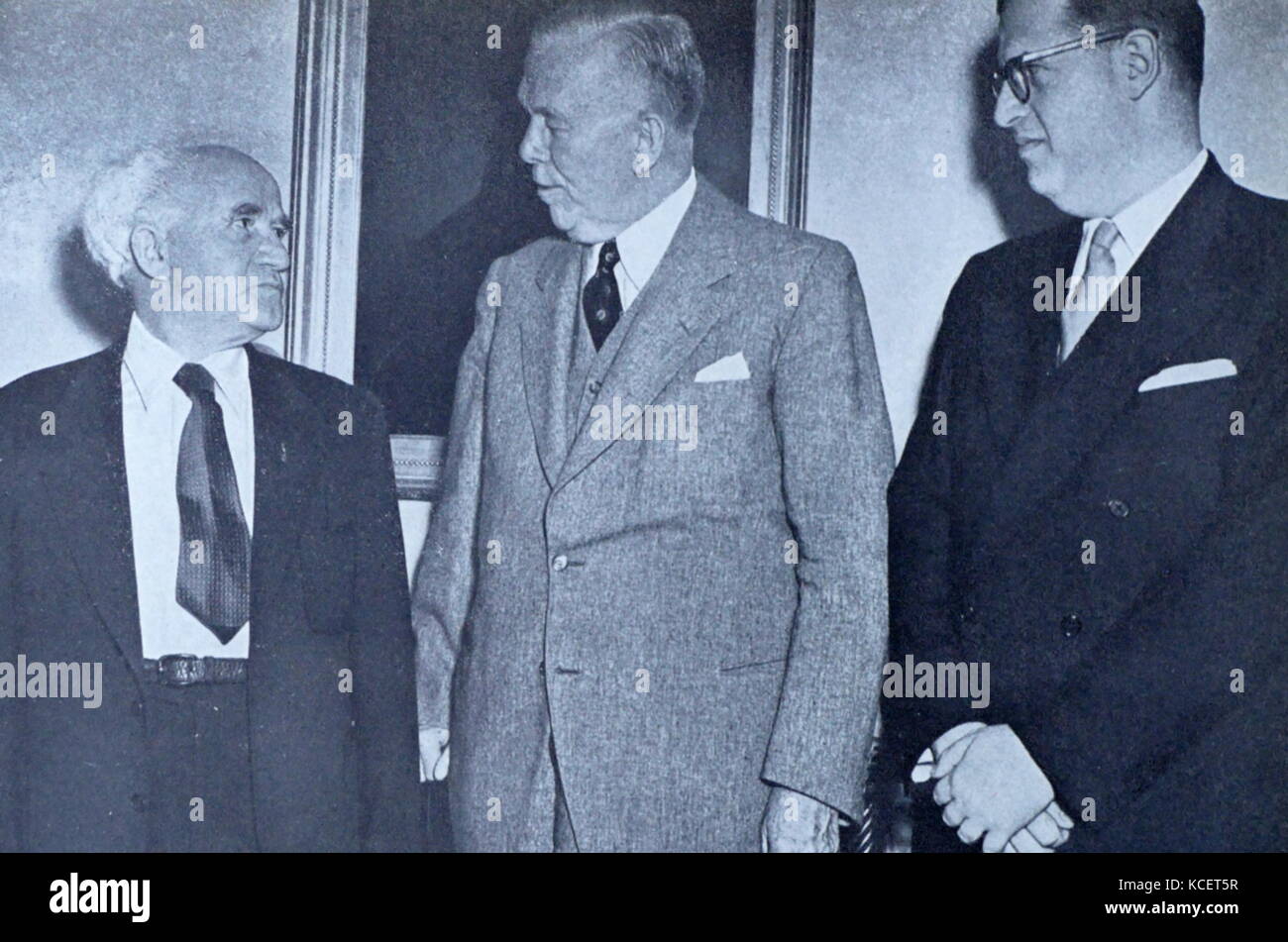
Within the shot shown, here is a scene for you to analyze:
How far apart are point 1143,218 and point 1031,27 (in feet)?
1.22

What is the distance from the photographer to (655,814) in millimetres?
2254

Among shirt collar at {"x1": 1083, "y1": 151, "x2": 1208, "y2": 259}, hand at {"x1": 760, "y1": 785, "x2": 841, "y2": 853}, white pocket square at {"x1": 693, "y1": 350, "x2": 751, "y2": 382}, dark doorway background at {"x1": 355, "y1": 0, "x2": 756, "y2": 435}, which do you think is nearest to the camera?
hand at {"x1": 760, "y1": 785, "x2": 841, "y2": 853}

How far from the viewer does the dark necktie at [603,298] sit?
7.66ft

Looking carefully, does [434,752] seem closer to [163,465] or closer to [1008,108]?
[163,465]

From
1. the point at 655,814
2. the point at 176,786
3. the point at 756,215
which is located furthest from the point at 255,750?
the point at 756,215

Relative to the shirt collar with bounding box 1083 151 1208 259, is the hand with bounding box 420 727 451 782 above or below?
below

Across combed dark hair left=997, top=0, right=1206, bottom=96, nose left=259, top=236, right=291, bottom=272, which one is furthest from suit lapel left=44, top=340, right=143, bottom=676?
combed dark hair left=997, top=0, right=1206, bottom=96

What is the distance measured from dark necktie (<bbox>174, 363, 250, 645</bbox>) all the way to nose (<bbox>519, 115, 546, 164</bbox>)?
644 mm

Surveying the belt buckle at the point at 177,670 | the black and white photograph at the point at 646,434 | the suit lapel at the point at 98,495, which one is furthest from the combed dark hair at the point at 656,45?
the belt buckle at the point at 177,670

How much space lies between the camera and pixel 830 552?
219 cm

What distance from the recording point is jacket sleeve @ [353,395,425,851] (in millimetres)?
2396

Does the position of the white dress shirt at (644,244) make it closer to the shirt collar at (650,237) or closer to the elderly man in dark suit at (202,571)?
the shirt collar at (650,237)

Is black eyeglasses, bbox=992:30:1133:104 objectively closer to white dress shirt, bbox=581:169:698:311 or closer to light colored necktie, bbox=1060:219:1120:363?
light colored necktie, bbox=1060:219:1120:363

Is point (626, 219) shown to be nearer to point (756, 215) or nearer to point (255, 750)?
point (756, 215)
